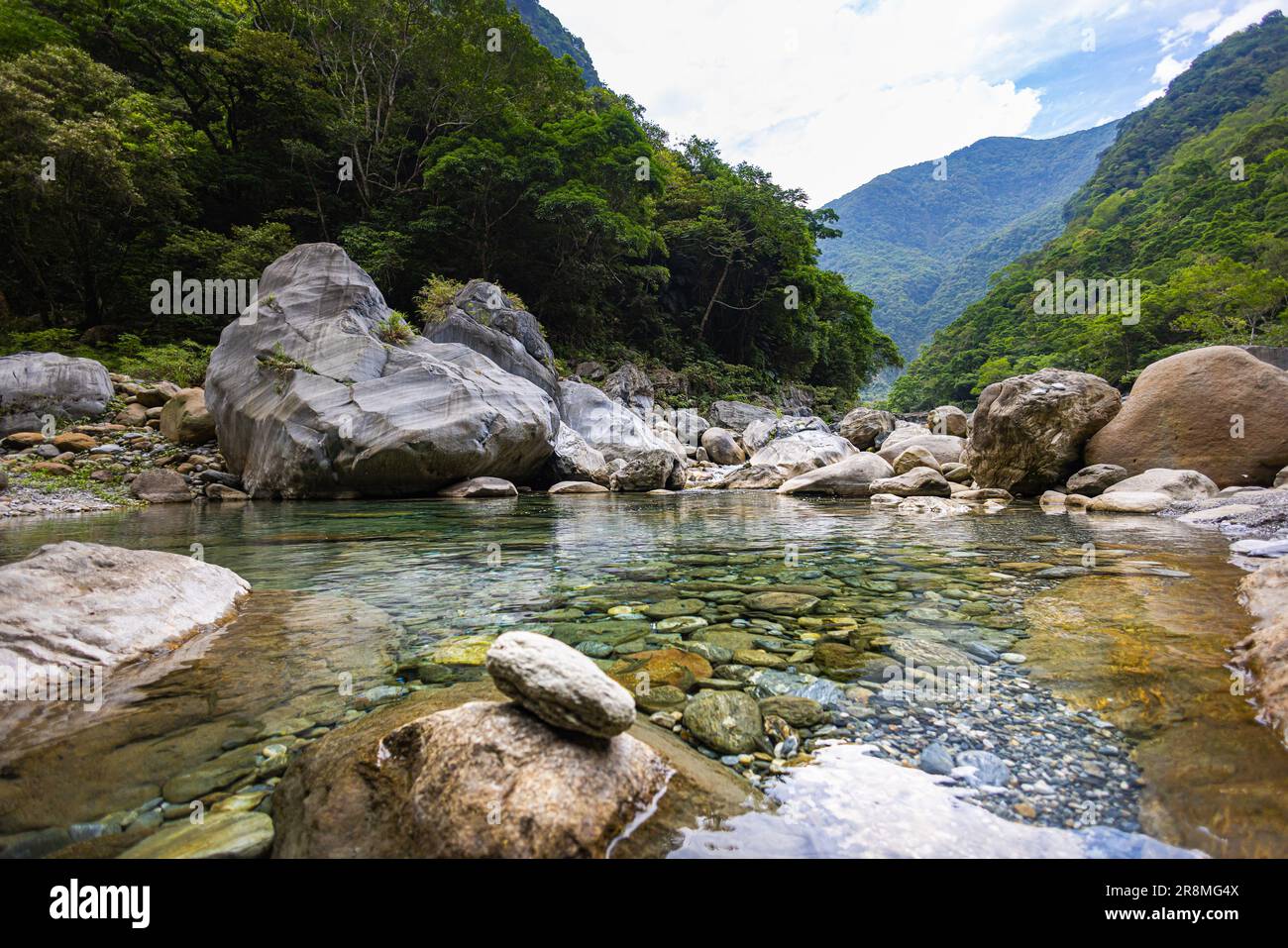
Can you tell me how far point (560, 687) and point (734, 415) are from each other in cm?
2663

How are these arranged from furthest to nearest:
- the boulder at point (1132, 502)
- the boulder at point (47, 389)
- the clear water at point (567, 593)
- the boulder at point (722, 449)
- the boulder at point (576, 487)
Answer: the boulder at point (722, 449)
the boulder at point (576, 487)
the boulder at point (47, 389)
the boulder at point (1132, 502)
the clear water at point (567, 593)

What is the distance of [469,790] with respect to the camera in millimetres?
1483

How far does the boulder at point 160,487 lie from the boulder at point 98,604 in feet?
33.7

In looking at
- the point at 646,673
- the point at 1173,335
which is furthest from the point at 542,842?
the point at 1173,335

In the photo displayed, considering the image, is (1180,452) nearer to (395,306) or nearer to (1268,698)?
(1268,698)

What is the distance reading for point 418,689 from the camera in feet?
7.89

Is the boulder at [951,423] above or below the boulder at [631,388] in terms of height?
below

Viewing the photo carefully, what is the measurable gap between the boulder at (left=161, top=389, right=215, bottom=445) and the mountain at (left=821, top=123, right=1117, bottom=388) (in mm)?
105211

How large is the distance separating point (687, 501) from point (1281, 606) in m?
9.92

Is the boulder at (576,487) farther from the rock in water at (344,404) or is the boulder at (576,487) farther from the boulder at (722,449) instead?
the boulder at (722,449)

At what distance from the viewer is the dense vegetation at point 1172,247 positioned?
98.1 feet

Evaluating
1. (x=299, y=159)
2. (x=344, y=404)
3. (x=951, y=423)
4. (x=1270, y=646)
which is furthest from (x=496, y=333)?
(x=1270, y=646)

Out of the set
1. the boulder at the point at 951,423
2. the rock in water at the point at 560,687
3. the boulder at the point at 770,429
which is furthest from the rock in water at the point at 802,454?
the rock in water at the point at 560,687
